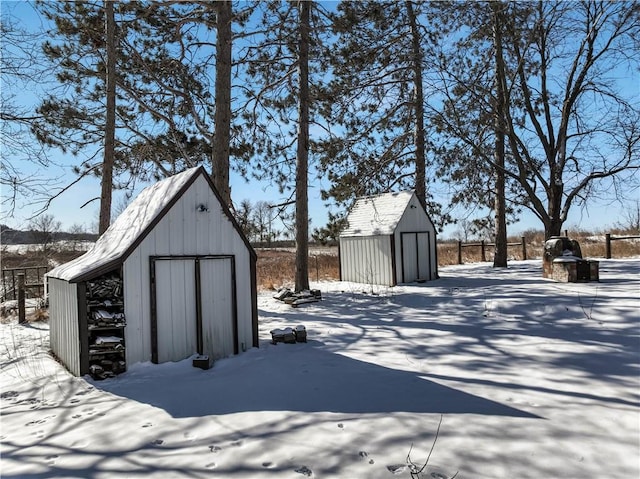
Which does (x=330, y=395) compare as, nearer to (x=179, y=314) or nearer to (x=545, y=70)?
(x=179, y=314)

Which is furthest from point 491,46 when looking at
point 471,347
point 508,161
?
point 471,347

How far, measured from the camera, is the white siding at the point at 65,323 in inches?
219

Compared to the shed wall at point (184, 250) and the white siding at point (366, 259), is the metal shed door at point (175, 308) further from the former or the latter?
the white siding at point (366, 259)

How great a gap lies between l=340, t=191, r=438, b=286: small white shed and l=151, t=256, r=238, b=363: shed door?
311 inches

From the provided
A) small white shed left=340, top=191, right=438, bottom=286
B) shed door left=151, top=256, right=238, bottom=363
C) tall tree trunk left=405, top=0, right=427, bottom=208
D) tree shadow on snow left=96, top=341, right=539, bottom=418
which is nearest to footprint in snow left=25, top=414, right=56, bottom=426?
tree shadow on snow left=96, top=341, right=539, bottom=418

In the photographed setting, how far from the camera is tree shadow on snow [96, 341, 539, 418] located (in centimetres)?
420

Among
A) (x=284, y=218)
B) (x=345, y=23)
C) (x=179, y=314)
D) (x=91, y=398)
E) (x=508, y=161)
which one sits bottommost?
(x=91, y=398)

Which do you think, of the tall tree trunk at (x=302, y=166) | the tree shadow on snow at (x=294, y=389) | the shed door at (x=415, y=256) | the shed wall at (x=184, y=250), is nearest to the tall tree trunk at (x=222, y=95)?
the tall tree trunk at (x=302, y=166)

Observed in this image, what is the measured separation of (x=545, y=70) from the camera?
512 inches

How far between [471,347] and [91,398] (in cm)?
527

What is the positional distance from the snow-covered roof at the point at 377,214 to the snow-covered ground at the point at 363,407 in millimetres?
6401

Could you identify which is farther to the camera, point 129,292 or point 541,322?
point 541,322

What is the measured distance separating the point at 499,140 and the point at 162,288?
552 inches

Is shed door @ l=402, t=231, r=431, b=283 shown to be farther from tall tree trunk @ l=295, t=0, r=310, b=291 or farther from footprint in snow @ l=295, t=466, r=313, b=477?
footprint in snow @ l=295, t=466, r=313, b=477
